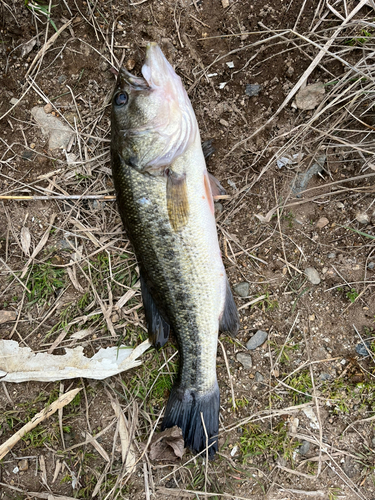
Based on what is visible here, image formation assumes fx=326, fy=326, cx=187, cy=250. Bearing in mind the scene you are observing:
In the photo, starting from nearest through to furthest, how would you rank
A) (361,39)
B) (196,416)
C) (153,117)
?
(153,117) < (361,39) < (196,416)

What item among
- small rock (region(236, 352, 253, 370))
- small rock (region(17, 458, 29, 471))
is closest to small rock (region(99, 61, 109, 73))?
small rock (region(236, 352, 253, 370))

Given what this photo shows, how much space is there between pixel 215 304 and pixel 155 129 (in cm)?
139

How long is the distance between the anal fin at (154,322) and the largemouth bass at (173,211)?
5 cm

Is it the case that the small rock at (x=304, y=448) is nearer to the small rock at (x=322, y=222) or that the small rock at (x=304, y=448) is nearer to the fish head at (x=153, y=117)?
the small rock at (x=322, y=222)

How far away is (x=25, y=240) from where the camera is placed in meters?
2.99

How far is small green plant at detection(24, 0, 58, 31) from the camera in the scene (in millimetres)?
2701

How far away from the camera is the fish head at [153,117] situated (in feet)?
7.73

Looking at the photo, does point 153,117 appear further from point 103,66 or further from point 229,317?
point 229,317

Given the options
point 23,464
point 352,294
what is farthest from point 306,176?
point 23,464

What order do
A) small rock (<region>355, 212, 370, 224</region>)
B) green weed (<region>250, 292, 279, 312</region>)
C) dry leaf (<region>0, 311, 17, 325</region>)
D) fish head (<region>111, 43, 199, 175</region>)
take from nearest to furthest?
fish head (<region>111, 43, 199, 175</region>) < small rock (<region>355, 212, 370, 224</region>) < green weed (<region>250, 292, 279, 312</region>) < dry leaf (<region>0, 311, 17, 325</region>)

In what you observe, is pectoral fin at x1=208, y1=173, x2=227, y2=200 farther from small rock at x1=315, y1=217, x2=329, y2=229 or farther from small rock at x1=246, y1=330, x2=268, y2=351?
small rock at x1=246, y1=330, x2=268, y2=351

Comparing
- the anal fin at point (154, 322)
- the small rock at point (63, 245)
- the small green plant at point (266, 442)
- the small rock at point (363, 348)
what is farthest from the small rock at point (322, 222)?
the small rock at point (63, 245)

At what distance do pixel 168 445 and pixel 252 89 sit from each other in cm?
308

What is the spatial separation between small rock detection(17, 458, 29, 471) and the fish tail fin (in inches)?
54.0
